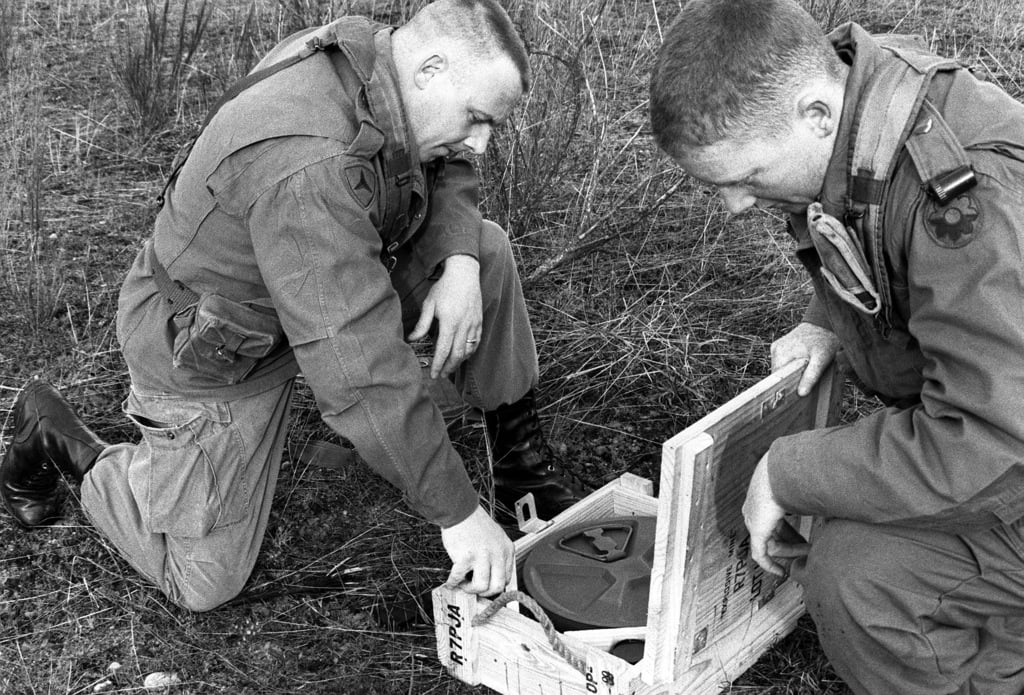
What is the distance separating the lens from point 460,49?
2502 millimetres

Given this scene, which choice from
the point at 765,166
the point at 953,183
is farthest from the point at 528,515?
the point at 953,183

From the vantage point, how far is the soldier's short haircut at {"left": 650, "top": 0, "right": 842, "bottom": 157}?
2057 mm

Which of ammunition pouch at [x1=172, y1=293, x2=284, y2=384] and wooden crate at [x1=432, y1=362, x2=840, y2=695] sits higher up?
ammunition pouch at [x1=172, y1=293, x2=284, y2=384]

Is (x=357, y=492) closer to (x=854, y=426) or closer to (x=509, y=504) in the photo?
(x=509, y=504)

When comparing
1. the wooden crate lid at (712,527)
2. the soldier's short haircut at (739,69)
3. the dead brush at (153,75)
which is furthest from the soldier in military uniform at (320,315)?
the dead brush at (153,75)

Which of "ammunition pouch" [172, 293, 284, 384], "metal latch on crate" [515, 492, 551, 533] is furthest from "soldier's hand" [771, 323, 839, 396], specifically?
"ammunition pouch" [172, 293, 284, 384]

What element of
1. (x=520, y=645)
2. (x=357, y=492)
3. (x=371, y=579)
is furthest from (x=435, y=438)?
(x=357, y=492)

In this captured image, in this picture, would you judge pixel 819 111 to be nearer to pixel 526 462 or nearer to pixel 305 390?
pixel 526 462

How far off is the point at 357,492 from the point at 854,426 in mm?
1699

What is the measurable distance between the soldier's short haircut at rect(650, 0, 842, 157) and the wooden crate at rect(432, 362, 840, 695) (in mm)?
570

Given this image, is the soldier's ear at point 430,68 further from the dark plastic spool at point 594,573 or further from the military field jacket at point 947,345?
the dark plastic spool at point 594,573

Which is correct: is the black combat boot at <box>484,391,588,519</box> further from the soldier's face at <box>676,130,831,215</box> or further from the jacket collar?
the jacket collar

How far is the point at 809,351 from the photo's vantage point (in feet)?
8.61

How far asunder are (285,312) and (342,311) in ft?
0.43
